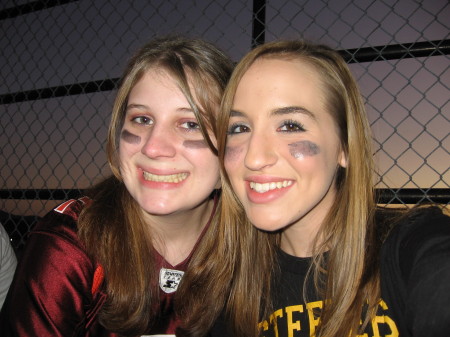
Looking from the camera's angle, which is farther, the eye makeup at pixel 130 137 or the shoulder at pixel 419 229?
the eye makeup at pixel 130 137

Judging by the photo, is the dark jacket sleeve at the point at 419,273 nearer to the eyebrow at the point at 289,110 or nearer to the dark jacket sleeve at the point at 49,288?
the eyebrow at the point at 289,110

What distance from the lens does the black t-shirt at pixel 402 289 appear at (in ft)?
2.76

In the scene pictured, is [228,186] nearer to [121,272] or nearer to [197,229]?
[197,229]

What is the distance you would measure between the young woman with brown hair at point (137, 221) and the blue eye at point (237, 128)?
119 mm

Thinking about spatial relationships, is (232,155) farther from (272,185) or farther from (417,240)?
(417,240)

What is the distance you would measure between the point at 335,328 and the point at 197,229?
0.76 metres

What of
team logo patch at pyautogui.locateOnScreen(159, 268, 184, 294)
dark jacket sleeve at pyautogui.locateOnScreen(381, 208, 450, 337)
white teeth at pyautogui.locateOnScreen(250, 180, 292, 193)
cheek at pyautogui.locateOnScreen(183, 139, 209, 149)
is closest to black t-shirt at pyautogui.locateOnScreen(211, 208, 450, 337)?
dark jacket sleeve at pyautogui.locateOnScreen(381, 208, 450, 337)

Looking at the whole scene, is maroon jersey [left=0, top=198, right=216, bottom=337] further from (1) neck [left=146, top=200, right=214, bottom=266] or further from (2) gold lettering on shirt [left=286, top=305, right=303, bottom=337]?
(2) gold lettering on shirt [left=286, top=305, right=303, bottom=337]

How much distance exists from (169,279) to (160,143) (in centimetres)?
61

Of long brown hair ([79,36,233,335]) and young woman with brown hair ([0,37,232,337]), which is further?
long brown hair ([79,36,233,335])

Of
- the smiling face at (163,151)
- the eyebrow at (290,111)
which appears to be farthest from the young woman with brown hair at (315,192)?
the smiling face at (163,151)

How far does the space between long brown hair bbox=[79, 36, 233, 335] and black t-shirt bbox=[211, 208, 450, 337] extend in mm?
383

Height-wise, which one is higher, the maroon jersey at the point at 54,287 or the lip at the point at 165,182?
the lip at the point at 165,182

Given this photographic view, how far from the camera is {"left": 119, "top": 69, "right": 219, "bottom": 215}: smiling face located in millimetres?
1333
